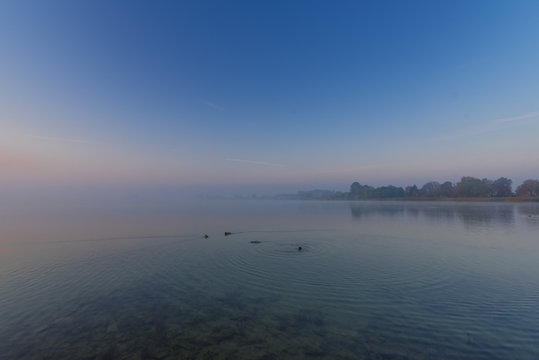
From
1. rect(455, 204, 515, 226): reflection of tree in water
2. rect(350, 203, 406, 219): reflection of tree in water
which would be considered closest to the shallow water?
rect(455, 204, 515, 226): reflection of tree in water

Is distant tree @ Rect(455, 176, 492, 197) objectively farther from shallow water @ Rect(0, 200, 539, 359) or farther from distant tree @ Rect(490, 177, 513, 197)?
shallow water @ Rect(0, 200, 539, 359)

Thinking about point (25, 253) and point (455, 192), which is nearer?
point (25, 253)

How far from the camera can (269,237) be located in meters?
36.9

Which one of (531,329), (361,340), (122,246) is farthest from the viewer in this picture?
(122,246)

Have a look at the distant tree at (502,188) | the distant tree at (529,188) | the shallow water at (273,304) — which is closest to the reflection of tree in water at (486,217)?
the shallow water at (273,304)

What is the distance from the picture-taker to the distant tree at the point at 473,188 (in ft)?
563

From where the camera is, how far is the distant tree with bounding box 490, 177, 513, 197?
556 feet

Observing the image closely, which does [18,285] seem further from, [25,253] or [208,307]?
[208,307]

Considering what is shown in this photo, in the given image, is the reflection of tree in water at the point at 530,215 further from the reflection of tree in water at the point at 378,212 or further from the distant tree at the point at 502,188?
the distant tree at the point at 502,188

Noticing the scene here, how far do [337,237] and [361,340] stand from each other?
26992 mm

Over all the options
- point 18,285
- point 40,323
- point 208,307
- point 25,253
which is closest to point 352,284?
point 208,307

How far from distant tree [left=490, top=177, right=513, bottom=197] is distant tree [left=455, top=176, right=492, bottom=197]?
402cm

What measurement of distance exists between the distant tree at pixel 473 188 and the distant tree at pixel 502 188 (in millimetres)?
4024

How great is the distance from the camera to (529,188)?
150 m
